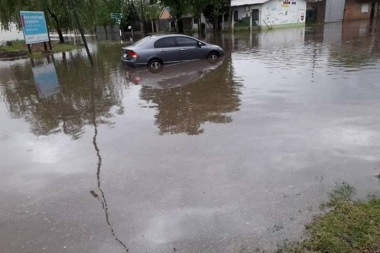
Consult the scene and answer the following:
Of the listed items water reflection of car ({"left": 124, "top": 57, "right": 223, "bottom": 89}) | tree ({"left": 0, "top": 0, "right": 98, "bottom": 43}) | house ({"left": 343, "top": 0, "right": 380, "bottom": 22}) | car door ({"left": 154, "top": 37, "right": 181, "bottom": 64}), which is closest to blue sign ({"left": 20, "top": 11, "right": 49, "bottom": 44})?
tree ({"left": 0, "top": 0, "right": 98, "bottom": 43})

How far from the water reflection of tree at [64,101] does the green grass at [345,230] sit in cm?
529

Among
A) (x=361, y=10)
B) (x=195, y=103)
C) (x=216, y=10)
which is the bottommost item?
(x=195, y=103)

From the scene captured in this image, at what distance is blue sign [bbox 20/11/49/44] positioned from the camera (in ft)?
71.9

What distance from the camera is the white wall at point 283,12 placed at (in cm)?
4262

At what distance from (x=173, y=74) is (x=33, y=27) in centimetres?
1414

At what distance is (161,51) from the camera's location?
15.0 m

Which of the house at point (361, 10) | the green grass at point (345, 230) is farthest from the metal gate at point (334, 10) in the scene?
the green grass at point (345, 230)

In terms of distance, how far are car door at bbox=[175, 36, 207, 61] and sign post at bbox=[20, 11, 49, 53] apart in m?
12.1

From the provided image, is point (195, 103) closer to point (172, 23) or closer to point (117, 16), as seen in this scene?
point (117, 16)

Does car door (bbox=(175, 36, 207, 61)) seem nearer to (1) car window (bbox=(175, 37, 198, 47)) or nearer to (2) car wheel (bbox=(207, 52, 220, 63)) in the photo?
(1) car window (bbox=(175, 37, 198, 47))

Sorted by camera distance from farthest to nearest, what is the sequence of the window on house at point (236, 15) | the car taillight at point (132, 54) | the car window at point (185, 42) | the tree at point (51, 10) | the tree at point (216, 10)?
the window on house at point (236, 15)
the tree at point (216, 10)
the tree at point (51, 10)
the car window at point (185, 42)
the car taillight at point (132, 54)

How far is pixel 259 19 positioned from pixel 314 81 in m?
34.0

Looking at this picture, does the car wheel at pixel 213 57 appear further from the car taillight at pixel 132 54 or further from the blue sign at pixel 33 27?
the blue sign at pixel 33 27

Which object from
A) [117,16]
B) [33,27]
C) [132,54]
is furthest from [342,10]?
[132,54]
